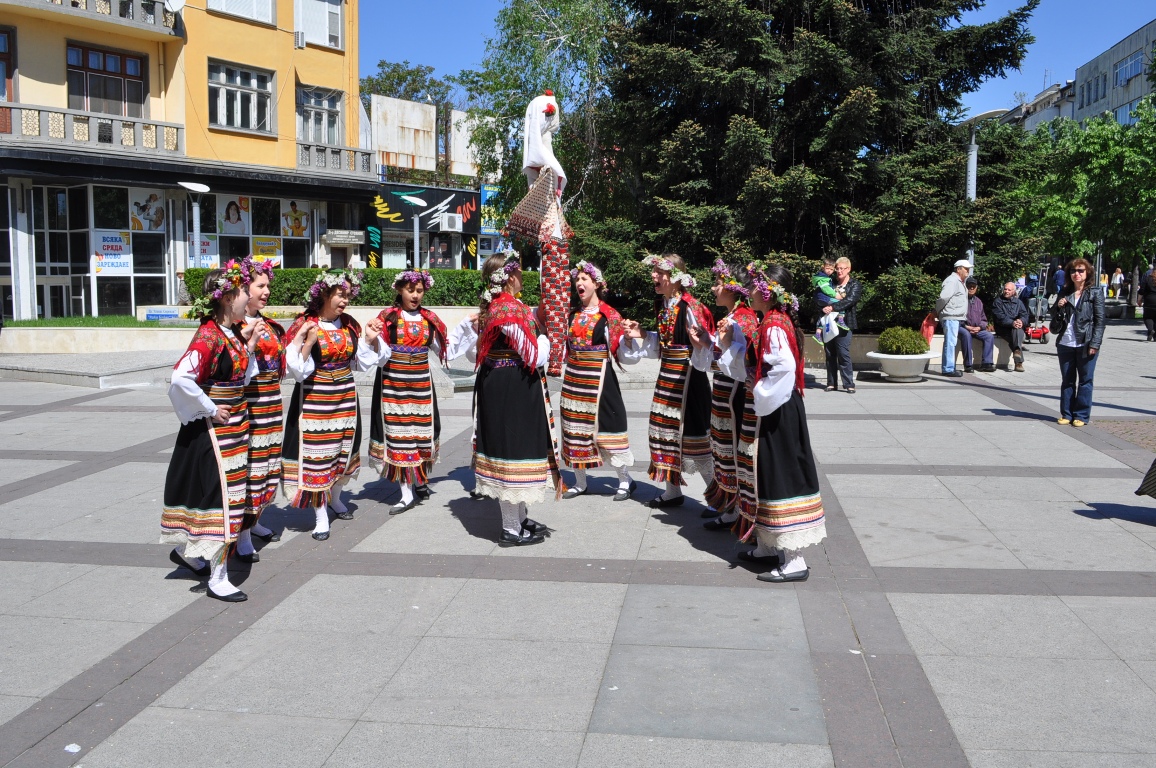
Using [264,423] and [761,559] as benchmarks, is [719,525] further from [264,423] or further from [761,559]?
[264,423]

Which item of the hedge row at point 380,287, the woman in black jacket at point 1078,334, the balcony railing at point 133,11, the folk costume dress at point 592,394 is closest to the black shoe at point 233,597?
the folk costume dress at point 592,394

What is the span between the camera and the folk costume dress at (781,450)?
573cm

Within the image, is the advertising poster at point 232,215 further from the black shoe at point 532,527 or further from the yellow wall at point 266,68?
the black shoe at point 532,527

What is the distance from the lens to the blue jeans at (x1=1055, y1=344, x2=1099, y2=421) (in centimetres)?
1112

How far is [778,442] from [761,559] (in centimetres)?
97

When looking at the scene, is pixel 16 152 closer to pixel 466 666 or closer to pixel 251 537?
pixel 251 537

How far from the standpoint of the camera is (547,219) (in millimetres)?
6996

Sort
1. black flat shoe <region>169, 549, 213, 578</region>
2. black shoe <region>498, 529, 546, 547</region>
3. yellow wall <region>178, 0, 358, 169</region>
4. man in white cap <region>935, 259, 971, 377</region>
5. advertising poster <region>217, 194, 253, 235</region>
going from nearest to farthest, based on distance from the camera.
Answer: black flat shoe <region>169, 549, 213, 578</region> < black shoe <region>498, 529, 546, 547</region> < man in white cap <region>935, 259, 971, 377</region> < yellow wall <region>178, 0, 358, 169</region> < advertising poster <region>217, 194, 253, 235</region>

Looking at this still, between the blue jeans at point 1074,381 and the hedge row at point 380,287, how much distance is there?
14980 mm

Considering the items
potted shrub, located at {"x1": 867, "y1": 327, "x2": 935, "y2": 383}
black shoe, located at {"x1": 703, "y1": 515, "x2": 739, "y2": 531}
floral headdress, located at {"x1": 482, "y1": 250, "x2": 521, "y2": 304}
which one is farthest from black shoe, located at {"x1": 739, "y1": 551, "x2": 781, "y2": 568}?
potted shrub, located at {"x1": 867, "y1": 327, "x2": 935, "y2": 383}

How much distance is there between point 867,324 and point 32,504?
15572 mm

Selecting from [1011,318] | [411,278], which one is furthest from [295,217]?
[411,278]

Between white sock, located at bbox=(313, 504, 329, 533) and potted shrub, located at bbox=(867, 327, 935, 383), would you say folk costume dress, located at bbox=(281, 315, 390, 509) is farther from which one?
potted shrub, located at bbox=(867, 327, 935, 383)

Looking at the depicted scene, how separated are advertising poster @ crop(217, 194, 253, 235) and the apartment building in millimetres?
43
